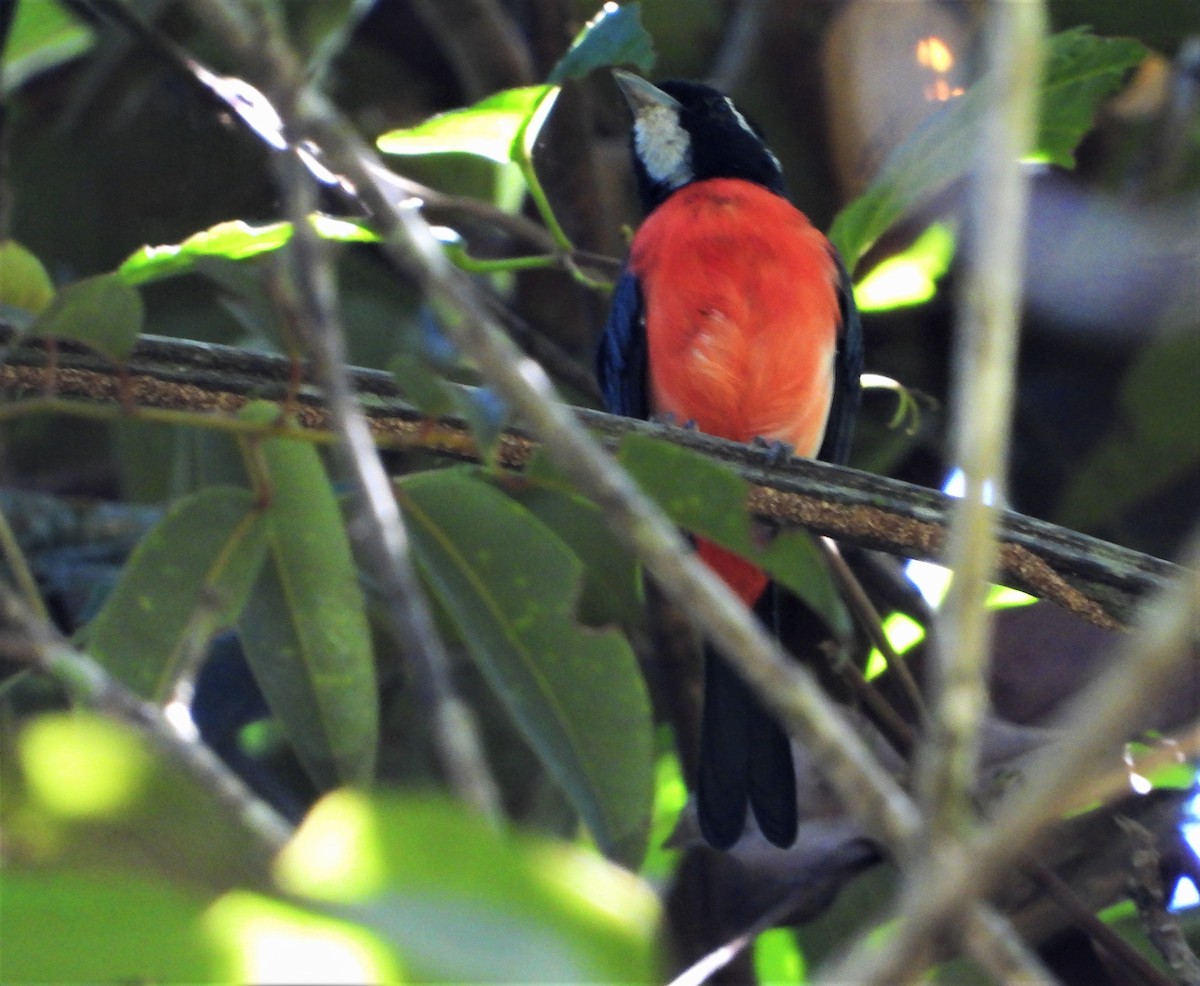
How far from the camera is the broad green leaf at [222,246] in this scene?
202cm

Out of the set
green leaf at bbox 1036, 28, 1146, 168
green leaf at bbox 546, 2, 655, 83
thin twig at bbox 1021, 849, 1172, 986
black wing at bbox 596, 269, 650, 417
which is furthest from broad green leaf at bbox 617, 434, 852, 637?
black wing at bbox 596, 269, 650, 417

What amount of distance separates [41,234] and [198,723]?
1.51 meters

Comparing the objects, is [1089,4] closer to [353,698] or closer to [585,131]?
[585,131]

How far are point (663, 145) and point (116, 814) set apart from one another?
2.80 meters

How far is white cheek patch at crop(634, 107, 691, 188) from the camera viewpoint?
3.55 meters

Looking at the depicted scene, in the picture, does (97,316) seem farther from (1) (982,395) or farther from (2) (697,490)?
(1) (982,395)

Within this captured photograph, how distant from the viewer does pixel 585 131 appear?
3.30m

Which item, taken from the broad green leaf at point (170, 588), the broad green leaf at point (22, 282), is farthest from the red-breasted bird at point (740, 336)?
the broad green leaf at point (170, 588)

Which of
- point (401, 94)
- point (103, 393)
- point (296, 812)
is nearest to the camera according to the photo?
point (103, 393)

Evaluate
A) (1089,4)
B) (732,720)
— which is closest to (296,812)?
(732,720)

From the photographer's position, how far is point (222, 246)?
207cm

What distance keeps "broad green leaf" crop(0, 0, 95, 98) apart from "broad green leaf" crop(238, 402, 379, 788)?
214 cm

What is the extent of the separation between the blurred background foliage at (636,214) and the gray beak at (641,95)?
0.10 meters

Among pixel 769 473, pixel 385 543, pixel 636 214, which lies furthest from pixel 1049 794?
pixel 636 214
